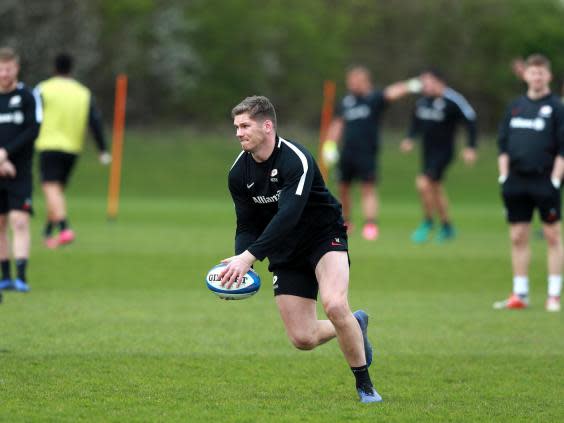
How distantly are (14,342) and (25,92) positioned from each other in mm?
3558

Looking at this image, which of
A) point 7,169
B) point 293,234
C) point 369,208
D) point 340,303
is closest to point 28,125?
point 7,169

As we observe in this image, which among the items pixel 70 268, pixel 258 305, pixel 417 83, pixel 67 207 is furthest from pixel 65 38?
pixel 258 305

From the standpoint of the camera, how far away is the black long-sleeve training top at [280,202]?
6.88 metres

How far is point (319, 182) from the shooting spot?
7.26 meters

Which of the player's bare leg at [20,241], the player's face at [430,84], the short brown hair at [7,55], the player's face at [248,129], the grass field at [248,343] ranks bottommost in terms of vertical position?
the grass field at [248,343]

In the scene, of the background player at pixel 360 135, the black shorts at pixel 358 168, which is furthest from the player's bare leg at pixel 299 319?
the black shorts at pixel 358 168

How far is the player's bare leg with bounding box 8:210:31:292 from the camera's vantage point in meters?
11.7

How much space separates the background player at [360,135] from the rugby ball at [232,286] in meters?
12.1

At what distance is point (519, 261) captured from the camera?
1155 cm

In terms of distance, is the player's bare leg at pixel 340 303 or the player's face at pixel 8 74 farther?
the player's face at pixel 8 74

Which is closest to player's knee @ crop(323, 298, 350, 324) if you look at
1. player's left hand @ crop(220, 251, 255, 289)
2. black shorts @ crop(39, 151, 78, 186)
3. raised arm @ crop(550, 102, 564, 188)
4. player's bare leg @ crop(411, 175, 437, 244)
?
player's left hand @ crop(220, 251, 255, 289)

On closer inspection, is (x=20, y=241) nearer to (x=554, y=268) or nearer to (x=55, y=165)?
(x=55, y=165)

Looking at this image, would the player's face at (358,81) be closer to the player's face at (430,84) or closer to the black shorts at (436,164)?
the player's face at (430,84)

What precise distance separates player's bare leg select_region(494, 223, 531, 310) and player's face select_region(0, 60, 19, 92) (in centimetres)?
512
